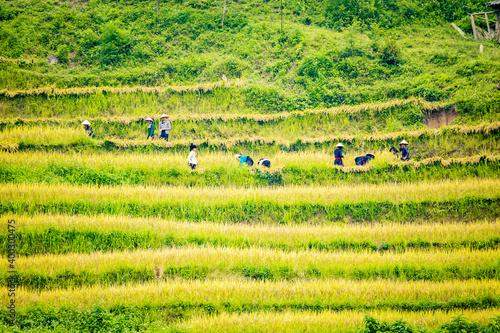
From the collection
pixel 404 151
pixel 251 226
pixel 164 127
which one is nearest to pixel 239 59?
pixel 164 127

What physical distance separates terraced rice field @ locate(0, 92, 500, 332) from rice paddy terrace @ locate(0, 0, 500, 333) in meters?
0.05

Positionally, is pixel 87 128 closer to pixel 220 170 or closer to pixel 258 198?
pixel 220 170

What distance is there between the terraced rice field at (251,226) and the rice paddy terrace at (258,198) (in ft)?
0.17

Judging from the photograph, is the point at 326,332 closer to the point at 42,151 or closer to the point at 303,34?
the point at 42,151

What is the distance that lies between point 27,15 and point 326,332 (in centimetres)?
2418

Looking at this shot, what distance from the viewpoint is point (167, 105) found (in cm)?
1859

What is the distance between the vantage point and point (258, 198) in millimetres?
12781

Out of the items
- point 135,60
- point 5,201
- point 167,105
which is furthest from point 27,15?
point 5,201

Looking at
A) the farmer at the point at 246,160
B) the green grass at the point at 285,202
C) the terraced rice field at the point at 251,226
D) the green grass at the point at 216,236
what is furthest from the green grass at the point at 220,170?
the green grass at the point at 216,236

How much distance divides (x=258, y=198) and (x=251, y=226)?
3.37 ft

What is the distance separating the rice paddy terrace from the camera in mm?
8758

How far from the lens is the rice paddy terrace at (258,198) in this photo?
8758 mm

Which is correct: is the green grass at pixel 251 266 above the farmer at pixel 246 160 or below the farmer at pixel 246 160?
below

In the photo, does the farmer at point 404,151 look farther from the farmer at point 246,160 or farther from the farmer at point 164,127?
the farmer at point 164,127
